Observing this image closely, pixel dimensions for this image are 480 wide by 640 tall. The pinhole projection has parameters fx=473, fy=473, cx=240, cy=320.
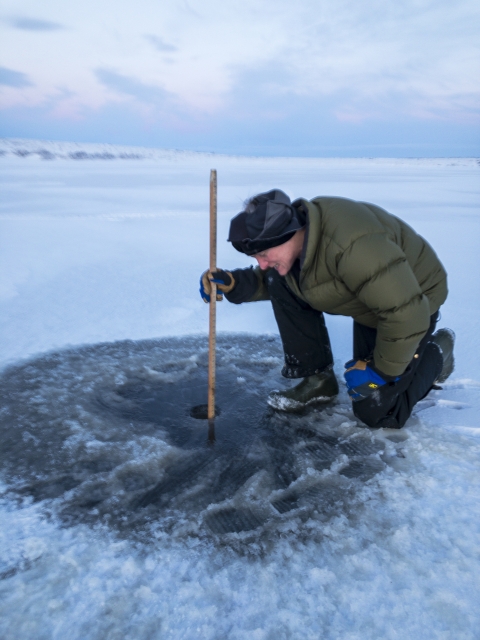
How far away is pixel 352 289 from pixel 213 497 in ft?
3.32

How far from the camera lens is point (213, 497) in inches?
74.0

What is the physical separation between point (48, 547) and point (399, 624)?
1139 millimetres

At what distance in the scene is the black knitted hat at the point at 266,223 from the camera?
187cm

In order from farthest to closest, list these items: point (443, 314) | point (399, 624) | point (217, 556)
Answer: point (443, 314) → point (217, 556) → point (399, 624)

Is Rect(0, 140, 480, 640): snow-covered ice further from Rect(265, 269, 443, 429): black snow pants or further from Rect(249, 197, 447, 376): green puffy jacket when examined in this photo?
Rect(249, 197, 447, 376): green puffy jacket

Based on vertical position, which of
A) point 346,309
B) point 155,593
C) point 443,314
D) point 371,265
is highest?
point 371,265

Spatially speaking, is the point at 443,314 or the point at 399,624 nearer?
→ the point at 399,624

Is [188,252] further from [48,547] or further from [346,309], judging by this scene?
[48,547]

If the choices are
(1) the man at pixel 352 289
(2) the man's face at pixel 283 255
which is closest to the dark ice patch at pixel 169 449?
(1) the man at pixel 352 289

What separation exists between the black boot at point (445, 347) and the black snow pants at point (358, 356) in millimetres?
126

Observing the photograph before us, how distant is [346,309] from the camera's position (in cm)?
221

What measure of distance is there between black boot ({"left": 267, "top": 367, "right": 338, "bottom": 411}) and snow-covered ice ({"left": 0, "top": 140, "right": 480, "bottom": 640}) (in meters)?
0.07

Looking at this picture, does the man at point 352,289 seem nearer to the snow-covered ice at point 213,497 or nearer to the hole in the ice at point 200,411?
the snow-covered ice at point 213,497

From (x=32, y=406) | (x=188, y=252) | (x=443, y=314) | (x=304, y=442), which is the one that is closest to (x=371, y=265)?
(x=304, y=442)
